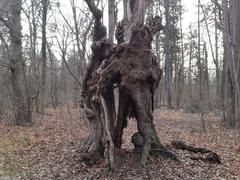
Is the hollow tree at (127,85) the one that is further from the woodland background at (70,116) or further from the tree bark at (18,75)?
the tree bark at (18,75)

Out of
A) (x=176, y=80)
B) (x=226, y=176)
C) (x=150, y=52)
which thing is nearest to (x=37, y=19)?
(x=150, y=52)

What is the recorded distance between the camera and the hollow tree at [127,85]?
721 centimetres

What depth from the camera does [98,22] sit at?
26.7ft

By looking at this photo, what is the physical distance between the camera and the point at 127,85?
282 inches

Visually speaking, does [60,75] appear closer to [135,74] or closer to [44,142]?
[44,142]

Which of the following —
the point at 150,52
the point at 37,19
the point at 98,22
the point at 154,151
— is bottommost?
the point at 154,151

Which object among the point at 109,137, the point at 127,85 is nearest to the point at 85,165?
the point at 109,137

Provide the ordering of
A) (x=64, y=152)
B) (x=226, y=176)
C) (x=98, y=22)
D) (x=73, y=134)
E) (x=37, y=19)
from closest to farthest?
(x=226, y=176) < (x=98, y=22) < (x=64, y=152) < (x=73, y=134) < (x=37, y=19)

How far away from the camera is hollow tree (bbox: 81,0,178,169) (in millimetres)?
7207

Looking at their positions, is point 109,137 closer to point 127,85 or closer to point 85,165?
point 85,165

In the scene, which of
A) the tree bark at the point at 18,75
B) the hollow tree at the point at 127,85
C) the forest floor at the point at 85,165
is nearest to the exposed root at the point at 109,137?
the hollow tree at the point at 127,85

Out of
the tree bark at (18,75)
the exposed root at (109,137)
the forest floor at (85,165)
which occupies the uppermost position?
the tree bark at (18,75)

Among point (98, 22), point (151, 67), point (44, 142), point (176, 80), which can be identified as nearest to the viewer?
point (151, 67)

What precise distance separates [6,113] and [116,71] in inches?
385
